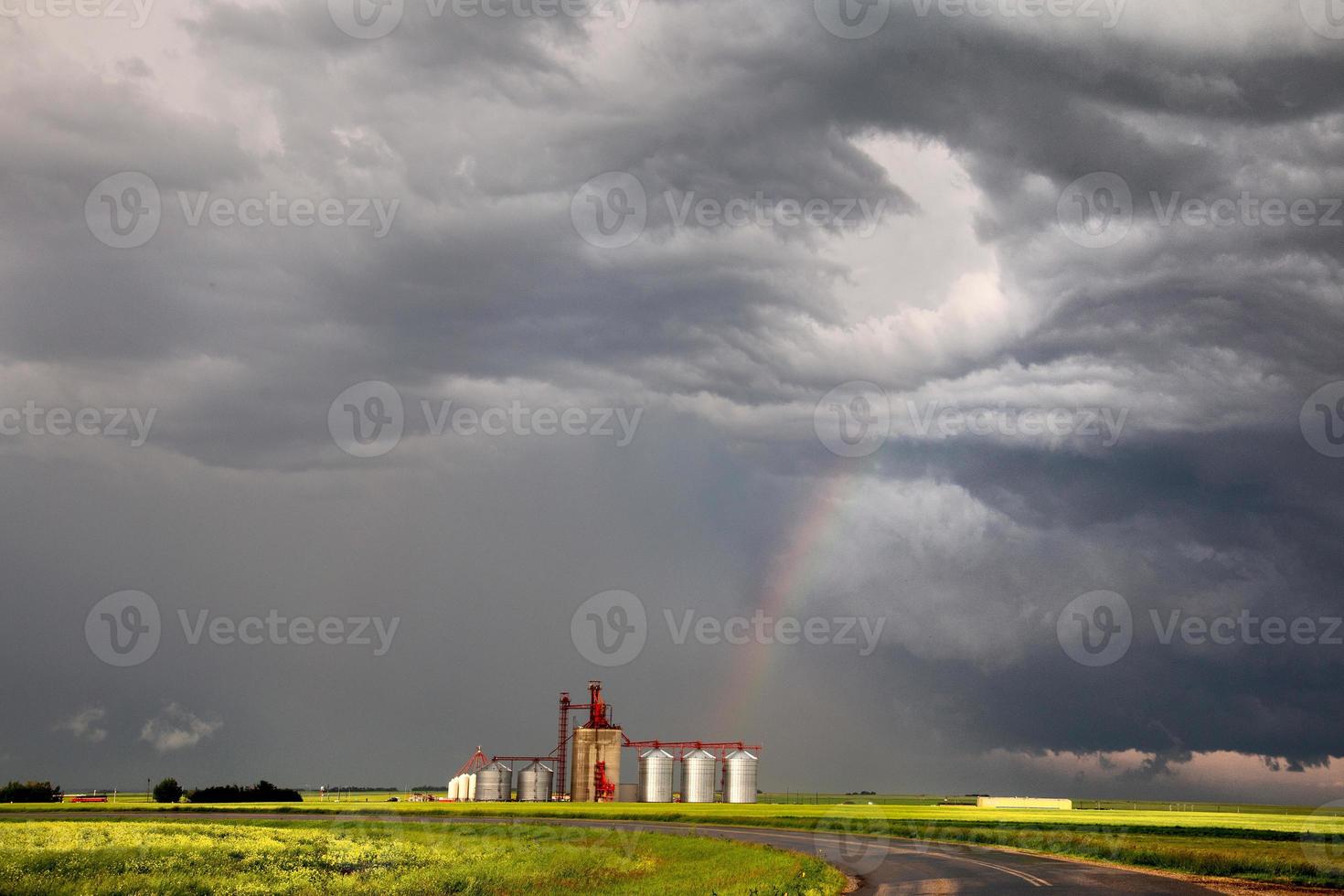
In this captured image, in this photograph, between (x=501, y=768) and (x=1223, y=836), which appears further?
(x=501, y=768)

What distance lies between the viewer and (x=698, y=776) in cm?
15525

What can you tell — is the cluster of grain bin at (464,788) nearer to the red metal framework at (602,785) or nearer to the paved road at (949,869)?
the red metal framework at (602,785)

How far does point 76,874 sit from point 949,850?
148ft

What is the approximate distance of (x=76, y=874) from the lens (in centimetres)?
4316

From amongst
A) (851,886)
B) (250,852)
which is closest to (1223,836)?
(851,886)

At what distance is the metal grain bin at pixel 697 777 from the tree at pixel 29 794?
7852 cm

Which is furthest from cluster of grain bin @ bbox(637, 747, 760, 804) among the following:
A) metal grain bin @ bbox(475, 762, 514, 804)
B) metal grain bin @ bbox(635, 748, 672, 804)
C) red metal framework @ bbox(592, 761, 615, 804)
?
metal grain bin @ bbox(475, 762, 514, 804)

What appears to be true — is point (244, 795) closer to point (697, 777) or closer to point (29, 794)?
point (29, 794)

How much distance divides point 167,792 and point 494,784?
43.5m

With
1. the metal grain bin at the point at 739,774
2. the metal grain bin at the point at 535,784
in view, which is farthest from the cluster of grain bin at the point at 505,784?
the metal grain bin at the point at 739,774

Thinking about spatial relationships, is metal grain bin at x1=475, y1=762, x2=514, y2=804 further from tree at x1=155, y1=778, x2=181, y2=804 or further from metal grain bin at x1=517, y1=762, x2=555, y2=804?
tree at x1=155, y1=778, x2=181, y2=804

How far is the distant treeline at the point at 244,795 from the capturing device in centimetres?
13488

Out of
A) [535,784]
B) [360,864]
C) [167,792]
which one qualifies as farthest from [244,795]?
[360,864]

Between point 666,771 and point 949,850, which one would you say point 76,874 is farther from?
point 666,771
